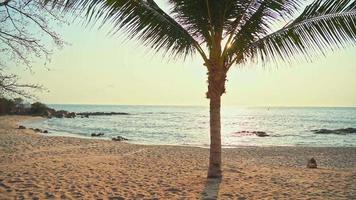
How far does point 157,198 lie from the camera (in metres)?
7.43

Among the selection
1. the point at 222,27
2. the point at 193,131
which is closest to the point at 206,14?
the point at 222,27

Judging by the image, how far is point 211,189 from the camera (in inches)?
327

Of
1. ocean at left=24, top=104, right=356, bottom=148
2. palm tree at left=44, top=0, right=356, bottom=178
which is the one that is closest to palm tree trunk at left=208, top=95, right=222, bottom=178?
palm tree at left=44, top=0, right=356, bottom=178

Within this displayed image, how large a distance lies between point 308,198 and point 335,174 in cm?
399

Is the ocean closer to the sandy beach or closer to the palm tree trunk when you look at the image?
the sandy beach

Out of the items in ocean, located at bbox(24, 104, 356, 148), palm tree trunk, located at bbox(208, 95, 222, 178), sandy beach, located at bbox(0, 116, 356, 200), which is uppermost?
palm tree trunk, located at bbox(208, 95, 222, 178)

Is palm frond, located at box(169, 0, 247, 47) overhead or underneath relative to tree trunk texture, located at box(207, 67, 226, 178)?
overhead

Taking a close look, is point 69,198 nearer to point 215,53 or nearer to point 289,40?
point 215,53

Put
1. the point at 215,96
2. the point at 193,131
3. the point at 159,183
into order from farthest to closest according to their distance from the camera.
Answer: the point at 193,131, the point at 159,183, the point at 215,96

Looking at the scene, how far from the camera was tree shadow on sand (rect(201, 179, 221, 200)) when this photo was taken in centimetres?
762

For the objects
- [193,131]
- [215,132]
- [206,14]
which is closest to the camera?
[206,14]

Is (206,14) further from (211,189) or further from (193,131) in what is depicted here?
(193,131)

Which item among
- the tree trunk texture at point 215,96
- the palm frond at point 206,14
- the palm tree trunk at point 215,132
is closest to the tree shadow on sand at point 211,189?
the palm tree trunk at point 215,132

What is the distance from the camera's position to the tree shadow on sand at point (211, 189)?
7.62 metres
